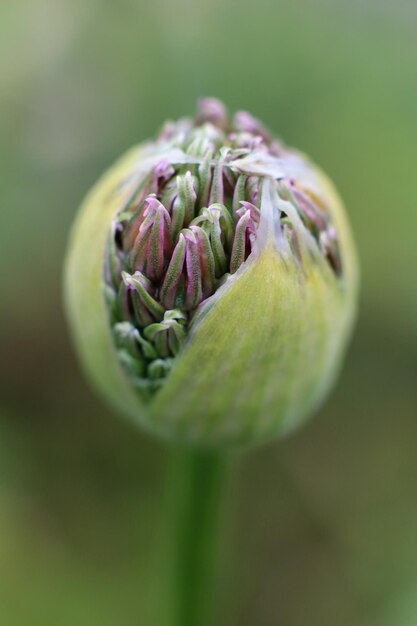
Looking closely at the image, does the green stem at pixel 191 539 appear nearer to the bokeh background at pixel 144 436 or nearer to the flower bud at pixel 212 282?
the flower bud at pixel 212 282

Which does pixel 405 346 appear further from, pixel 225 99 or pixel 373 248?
pixel 225 99

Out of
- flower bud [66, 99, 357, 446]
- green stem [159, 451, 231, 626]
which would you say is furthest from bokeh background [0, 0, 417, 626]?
flower bud [66, 99, 357, 446]

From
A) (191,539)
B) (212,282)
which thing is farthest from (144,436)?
(212,282)

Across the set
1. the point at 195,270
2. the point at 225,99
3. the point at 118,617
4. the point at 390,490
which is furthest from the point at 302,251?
the point at 225,99

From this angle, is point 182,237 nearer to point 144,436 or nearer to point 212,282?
point 212,282

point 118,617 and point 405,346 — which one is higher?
point 405,346

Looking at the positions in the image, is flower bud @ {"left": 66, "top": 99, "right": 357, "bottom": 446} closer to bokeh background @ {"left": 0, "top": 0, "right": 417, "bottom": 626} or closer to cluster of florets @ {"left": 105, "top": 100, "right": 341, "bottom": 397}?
cluster of florets @ {"left": 105, "top": 100, "right": 341, "bottom": 397}
